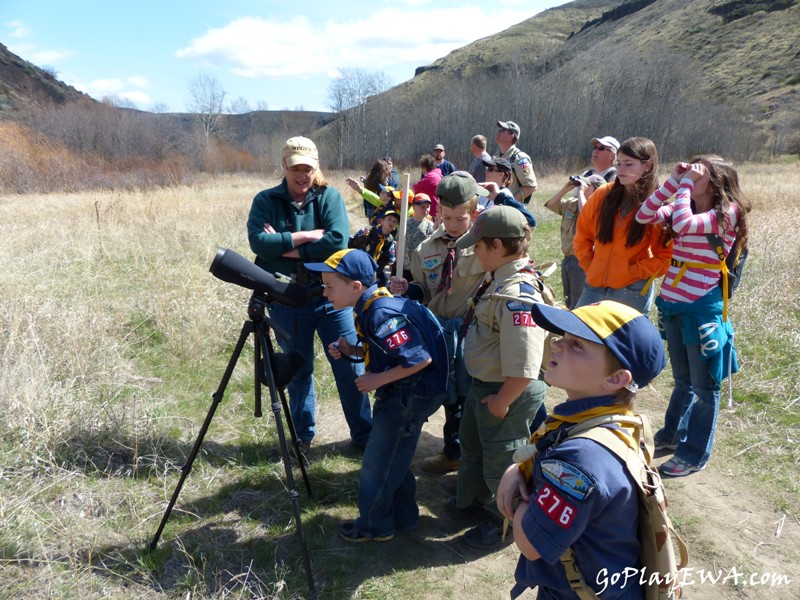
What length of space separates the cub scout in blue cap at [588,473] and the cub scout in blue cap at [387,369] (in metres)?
0.94

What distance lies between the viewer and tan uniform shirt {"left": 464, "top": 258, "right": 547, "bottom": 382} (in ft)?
8.00

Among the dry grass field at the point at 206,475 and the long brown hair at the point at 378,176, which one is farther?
the long brown hair at the point at 378,176

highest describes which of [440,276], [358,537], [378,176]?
[378,176]

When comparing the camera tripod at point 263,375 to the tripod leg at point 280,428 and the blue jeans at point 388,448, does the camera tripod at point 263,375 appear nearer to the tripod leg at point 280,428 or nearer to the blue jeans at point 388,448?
the tripod leg at point 280,428

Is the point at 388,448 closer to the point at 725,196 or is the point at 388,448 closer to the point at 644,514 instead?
the point at 644,514

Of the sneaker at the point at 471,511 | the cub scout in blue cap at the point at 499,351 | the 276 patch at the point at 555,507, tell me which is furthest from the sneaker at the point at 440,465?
the 276 patch at the point at 555,507

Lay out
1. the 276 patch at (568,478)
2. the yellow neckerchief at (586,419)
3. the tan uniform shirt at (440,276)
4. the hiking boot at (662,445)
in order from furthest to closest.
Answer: the hiking boot at (662,445) < the tan uniform shirt at (440,276) < the yellow neckerchief at (586,419) < the 276 patch at (568,478)

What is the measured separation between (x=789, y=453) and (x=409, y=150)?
153 feet

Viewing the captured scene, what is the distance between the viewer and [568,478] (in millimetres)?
1464

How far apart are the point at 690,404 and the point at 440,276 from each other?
200 centimetres

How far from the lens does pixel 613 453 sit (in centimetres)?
148

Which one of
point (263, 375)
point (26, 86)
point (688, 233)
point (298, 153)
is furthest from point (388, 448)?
point (26, 86)

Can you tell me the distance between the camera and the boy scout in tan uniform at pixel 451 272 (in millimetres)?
3059

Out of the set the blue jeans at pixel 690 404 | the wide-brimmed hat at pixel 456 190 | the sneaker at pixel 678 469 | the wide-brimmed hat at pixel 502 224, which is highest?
the wide-brimmed hat at pixel 456 190
